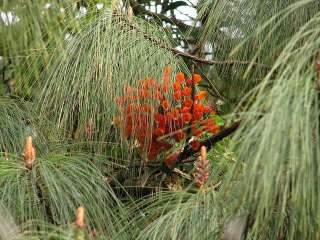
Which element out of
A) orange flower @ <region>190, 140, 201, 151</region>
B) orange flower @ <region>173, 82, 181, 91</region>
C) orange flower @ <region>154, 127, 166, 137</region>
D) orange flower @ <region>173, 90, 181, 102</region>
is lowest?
orange flower @ <region>190, 140, 201, 151</region>

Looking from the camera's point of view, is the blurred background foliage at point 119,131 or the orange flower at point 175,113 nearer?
the blurred background foliage at point 119,131

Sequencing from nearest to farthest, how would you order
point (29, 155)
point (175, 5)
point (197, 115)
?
point (29, 155) → point (197, 115) → point (175, 5)

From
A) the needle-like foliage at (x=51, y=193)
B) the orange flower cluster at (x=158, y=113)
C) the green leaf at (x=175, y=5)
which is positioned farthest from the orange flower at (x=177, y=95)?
the green leaf at (x=175, y=5)

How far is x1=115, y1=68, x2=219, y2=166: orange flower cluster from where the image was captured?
1097 mm

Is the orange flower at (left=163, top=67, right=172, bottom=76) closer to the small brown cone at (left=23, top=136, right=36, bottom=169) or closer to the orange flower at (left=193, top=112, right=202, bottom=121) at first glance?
the orange flower at (left=193, top=112, right=202, bottom=121)

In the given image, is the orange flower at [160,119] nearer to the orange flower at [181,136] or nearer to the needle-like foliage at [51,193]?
the orange flower at [181,136]

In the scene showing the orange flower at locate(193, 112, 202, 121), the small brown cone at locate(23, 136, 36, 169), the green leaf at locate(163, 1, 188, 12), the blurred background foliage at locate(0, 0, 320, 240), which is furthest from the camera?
the green leaf at locate(163, 1, 188, 12)

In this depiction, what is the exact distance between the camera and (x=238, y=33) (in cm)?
125

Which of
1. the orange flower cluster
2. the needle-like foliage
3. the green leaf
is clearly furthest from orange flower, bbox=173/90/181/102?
the green leaf

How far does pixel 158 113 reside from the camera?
112cm

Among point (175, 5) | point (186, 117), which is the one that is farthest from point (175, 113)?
point (175, 5)

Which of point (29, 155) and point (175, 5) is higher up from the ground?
point (175, 5)

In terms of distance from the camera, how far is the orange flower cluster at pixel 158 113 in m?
1.10

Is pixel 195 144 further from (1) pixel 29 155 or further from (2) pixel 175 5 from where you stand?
(2) pixel 175 5
